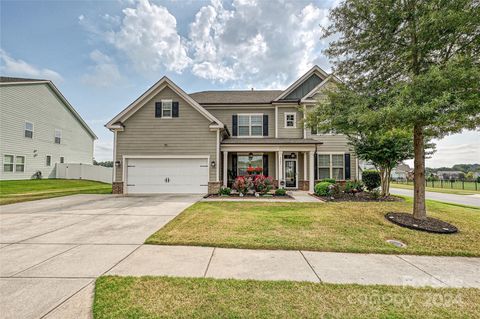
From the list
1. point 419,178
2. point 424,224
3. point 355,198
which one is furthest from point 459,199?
point 424,224

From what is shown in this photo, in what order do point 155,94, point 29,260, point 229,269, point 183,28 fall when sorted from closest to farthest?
point 229,269 → point 29,260 → point 155,94 → point 183,28

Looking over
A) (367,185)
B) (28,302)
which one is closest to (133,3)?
(28,302)

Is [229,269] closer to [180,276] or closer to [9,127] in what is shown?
[180,276]

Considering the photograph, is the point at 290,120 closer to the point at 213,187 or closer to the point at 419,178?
the point at 213,187

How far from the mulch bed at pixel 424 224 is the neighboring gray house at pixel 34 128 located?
85.2ft

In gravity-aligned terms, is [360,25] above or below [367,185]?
above

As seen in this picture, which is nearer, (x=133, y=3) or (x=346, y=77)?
(x=346, y=77)

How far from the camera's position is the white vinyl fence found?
21531mm

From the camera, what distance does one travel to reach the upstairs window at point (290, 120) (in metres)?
15.7

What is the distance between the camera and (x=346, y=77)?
7.47 meters

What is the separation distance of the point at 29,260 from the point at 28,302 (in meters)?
1.75

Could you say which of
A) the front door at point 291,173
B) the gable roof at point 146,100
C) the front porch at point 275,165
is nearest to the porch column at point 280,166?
the front porch at point 275,165

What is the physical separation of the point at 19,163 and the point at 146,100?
14659 millimetres

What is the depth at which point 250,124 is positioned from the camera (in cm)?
1598
